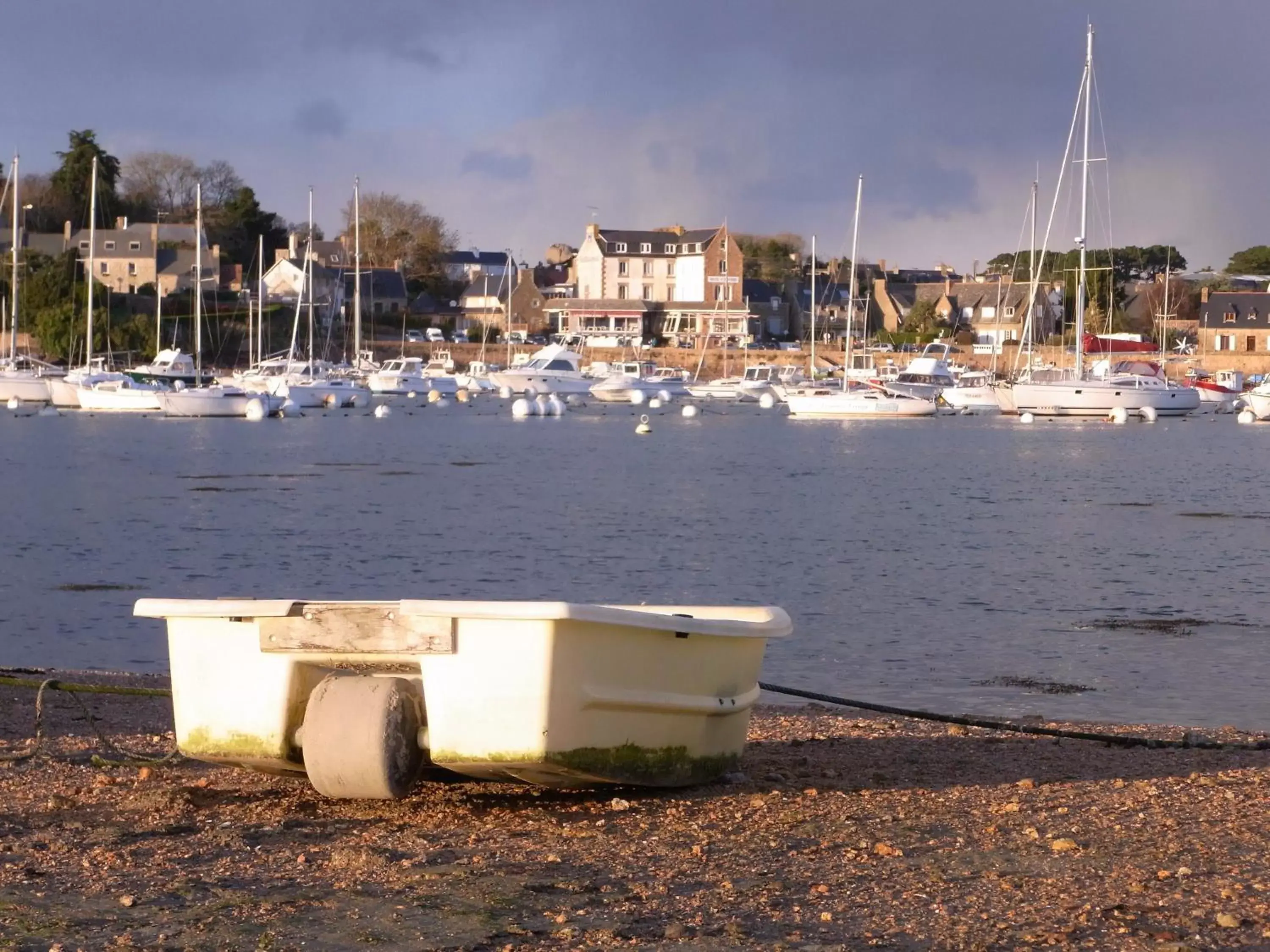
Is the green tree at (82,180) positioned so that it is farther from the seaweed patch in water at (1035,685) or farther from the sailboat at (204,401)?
the seaweed patch in water at (1035,685)

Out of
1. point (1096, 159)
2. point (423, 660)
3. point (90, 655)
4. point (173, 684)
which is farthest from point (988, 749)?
point (1096, 159)

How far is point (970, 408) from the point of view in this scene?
99938 mm

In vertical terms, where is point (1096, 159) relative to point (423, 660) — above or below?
above

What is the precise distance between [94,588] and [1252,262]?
18052 centimetres

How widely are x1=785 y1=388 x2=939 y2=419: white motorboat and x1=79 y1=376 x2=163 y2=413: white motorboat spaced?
3391 cm

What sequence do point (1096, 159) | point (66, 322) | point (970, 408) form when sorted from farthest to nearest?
point (66, 322) → point (970, 408) → point (1096, 159)

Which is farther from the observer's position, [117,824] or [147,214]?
[147,214]

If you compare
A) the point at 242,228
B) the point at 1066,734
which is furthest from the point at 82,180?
the point at 1066,734

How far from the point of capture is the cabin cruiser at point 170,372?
3844 inches

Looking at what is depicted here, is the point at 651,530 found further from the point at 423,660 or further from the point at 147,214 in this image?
the point at 147,214

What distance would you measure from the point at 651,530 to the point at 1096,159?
166 ft

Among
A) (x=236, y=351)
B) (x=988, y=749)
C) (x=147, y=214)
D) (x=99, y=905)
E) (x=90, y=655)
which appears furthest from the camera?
(x=147, y=214)

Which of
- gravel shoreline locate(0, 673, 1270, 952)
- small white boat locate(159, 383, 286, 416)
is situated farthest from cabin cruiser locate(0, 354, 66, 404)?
gravel shoreline locate(0, 673, 1270, 952)

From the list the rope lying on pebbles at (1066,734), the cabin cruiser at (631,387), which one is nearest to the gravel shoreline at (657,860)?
the rope lying on pebbles at (1066,734)
